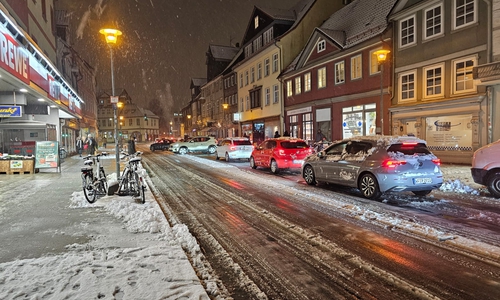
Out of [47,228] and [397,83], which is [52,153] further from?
[397,83]

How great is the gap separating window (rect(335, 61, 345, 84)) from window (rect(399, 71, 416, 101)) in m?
5.12

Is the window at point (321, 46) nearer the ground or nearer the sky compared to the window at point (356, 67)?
nearer the sky

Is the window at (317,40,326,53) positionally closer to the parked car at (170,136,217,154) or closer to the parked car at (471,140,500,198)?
the parked car at (170,136,217,154)

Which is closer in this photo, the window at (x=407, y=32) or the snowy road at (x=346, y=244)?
the snowy road at (x=346, y=244)

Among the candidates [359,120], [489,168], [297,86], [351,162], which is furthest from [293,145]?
[297,86]

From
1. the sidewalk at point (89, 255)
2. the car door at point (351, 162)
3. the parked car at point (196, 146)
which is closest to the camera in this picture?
the sidewalk at point (89, 255)

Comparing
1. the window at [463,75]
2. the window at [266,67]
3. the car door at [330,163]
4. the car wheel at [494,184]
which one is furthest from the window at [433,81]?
the window at [266,67]

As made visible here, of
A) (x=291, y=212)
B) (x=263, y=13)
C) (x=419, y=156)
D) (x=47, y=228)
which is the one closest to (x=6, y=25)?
(x=47, y=228)

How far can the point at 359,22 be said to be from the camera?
23.4 metres

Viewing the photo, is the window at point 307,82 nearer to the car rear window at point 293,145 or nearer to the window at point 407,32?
the window at point 407,32

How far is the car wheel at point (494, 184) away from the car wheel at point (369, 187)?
3.11 metres

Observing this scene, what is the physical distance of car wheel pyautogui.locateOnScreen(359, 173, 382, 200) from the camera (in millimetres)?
8383

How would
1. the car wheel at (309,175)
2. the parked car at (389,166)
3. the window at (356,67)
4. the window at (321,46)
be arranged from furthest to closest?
1. the window at (321,46)
2. the window at (356,67)
3. the car wheel at (309,175)
4. the parked car at (389,166)

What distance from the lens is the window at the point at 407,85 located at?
1825cm
